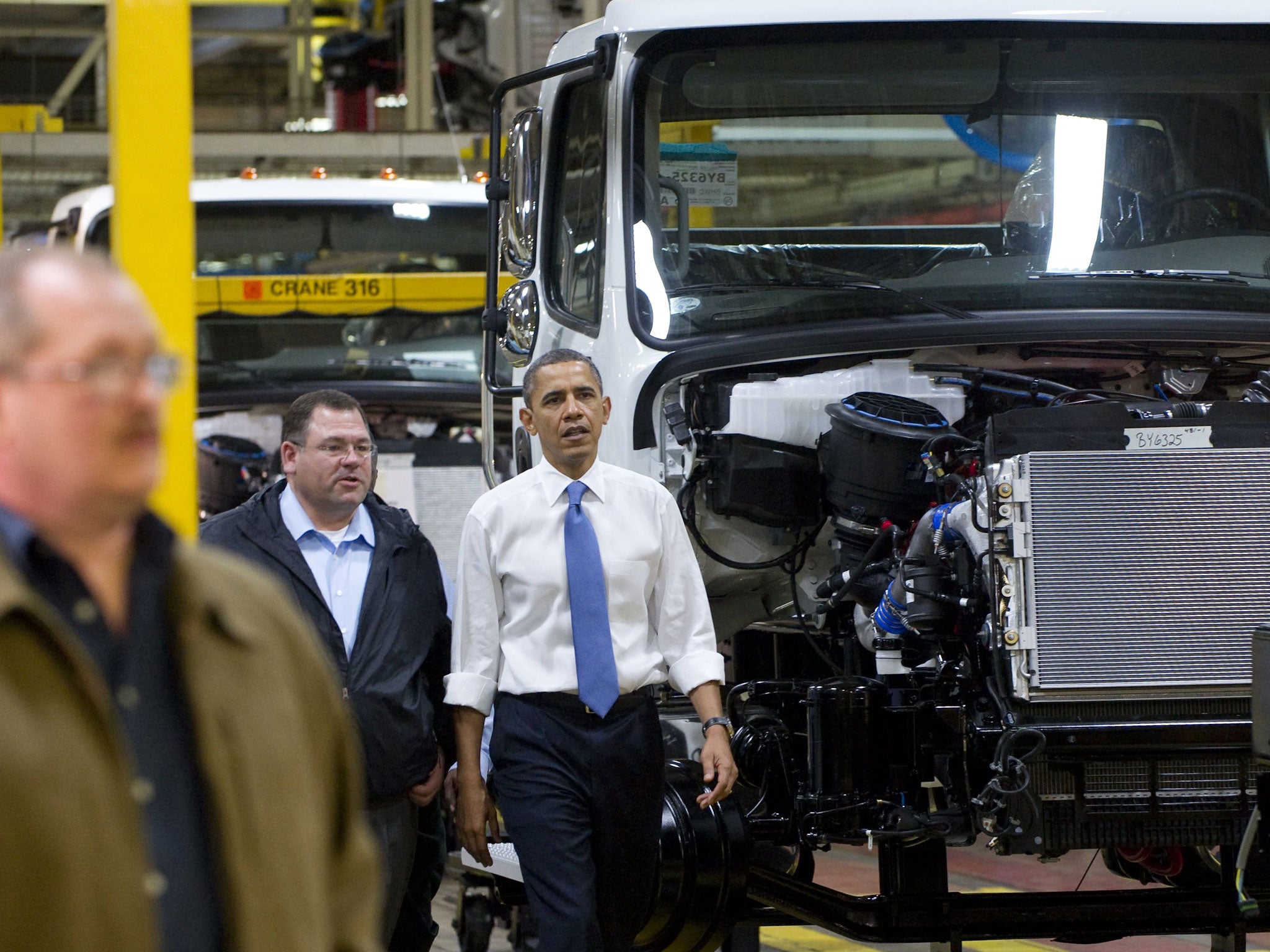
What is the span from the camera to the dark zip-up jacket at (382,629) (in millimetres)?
4789

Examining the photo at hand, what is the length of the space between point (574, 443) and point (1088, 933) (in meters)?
2.07

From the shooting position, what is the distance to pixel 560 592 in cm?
477

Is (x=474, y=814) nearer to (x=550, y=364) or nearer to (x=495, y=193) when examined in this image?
(x=550, y=364)

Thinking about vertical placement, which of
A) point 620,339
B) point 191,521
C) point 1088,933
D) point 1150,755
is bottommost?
point 1088,933

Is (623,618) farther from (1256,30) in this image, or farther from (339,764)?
(1256,30)

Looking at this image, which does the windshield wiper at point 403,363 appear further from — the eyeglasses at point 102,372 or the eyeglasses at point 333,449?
the eyeglasses at point 102,372

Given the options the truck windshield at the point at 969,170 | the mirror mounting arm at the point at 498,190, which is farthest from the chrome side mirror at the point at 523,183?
the truck windshield at the point at 969,170

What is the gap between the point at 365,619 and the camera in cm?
486

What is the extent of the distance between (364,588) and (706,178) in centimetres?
193

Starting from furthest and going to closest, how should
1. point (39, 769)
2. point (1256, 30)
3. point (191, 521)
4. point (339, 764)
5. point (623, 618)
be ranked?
point (1256, 30), point (623, 618), point (191, 521), point (339, 764), point (39, 769)

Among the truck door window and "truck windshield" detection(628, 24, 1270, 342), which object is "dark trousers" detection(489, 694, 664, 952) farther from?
the truck door window

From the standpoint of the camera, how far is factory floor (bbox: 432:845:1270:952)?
7508mm

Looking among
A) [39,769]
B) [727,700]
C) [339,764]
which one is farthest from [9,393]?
[727,700]

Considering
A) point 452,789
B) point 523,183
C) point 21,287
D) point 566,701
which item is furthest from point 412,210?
point 21,287
